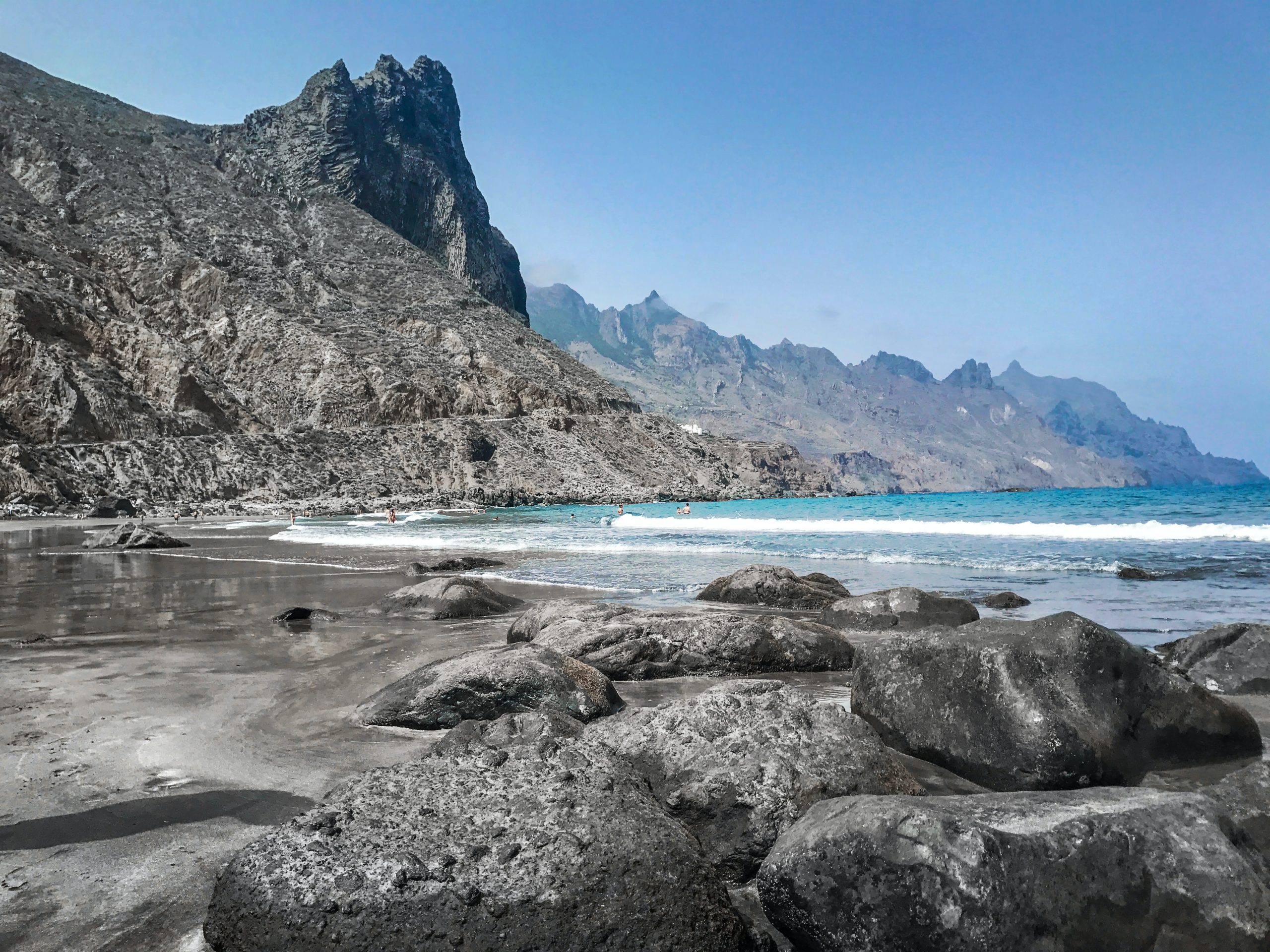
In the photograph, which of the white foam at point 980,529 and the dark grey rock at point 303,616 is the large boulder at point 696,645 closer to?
the dark grey rock at point 303,616

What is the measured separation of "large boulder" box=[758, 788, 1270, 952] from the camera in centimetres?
241

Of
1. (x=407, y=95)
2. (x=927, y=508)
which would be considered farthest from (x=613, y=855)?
(x=407, y=95)

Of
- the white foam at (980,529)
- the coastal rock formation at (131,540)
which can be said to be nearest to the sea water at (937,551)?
the white foam at (980,529)

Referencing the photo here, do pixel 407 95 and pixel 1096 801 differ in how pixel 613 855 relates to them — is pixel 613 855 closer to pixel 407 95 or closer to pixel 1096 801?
pixel 1096 801

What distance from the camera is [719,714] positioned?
4086 millimetres

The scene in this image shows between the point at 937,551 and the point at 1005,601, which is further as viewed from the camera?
the point at 937,551

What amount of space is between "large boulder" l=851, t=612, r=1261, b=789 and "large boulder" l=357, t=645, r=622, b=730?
2.11 metres

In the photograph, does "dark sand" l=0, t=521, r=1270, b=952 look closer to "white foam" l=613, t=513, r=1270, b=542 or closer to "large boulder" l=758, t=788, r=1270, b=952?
"large boulder" l=758, t=788, r=1270, b=952

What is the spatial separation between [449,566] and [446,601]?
246 inches

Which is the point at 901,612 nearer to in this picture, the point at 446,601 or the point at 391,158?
the point at 446,601

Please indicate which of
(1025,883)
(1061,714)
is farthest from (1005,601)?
(1025,883)

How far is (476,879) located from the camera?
263 centimetres

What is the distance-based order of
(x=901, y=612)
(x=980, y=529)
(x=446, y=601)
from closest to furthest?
(x=901, y=612) → (x=446, y=601) → (x=980, y=529)

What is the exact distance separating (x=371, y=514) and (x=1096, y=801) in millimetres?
53382
